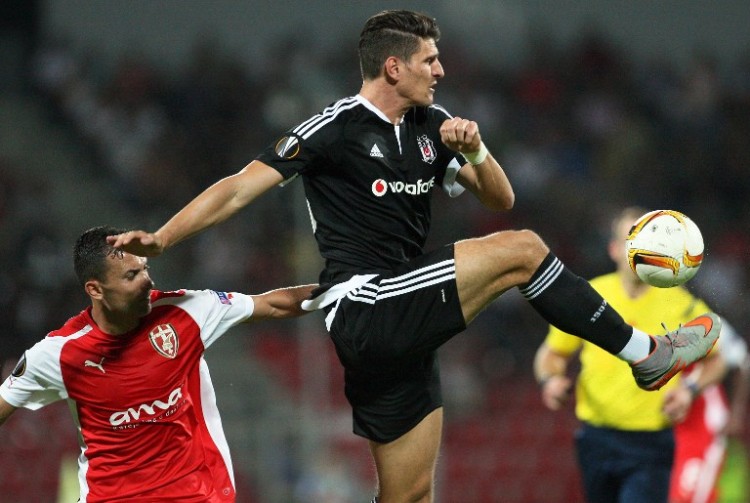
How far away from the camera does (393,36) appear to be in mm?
4297

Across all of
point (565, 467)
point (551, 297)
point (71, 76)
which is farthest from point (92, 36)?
point (551, 297)

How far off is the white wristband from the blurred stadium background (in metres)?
3.77

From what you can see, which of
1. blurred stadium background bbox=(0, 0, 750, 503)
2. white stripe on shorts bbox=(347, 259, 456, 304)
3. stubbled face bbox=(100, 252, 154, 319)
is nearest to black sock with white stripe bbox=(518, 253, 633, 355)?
white stripe on shorts bbox=(347, 259, 456, 304)

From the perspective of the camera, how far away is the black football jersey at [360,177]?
13.9ft

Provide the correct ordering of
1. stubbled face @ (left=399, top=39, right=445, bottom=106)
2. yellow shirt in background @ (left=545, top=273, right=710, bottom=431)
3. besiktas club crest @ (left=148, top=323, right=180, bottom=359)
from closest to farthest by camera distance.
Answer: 1. stubbled face @ (left=399, top=39, right=445, bottom=106)
2. besiktas club crest @ (left=148, top=323, right=180, bottom=359)
3. yellow shirt in background @ (left=545, top=273, right=710, bottom=431)

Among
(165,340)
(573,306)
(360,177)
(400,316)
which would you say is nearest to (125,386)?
(165,340)

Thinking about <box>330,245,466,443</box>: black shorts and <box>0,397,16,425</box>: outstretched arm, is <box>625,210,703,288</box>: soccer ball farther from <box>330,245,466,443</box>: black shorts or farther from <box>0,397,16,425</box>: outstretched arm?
<box>0,397,16,425</box>: outstretched arm

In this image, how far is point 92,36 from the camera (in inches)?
493

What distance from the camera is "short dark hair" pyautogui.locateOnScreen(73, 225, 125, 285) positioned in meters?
4.28

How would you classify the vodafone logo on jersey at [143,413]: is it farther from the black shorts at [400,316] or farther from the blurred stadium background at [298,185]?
the blurred stadium background at [298,185]

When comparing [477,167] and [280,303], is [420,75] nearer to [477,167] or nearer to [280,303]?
[477,167]

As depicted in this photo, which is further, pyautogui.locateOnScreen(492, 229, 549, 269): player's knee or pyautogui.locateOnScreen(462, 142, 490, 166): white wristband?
pyautogui.locateOnScreen(462, 142, 490, 166): white wristband

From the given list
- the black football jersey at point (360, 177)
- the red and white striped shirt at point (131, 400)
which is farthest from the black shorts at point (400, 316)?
the red and white striped shirt at point (131, 400)

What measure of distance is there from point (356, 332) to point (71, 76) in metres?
8.79
